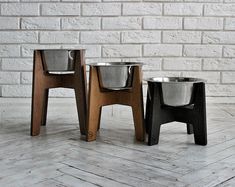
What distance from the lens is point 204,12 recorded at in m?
1.83

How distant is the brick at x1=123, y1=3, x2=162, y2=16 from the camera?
71.3 inches

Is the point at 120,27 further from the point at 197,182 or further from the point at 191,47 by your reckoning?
the point at 197,182

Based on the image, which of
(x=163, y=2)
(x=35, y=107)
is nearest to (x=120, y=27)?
(x=163, y=2)

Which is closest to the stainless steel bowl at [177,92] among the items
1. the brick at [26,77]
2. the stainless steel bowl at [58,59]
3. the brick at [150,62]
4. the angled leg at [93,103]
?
the angled leg at [93,103]

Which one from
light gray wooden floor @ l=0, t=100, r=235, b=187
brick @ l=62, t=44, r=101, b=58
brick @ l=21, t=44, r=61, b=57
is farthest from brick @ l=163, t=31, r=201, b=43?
brick @ l=21, t=44, r=61, b=57

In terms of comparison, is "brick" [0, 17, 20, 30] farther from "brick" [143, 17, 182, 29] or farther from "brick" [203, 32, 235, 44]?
"brick" [203, 32, 235, 44]

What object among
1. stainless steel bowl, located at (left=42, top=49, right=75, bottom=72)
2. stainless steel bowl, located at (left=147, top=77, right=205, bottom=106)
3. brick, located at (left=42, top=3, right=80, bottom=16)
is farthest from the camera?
brick, located at (left=42, top=3, right=80, bottom=16)

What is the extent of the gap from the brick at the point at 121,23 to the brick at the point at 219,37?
1.11ft

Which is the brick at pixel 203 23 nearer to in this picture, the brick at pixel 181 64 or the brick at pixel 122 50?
the brick at pixel 181 64

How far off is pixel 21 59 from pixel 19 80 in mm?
103

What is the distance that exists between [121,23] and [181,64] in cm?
36

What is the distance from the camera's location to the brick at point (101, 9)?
1812 mm

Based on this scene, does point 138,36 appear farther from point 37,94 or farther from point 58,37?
point 37,94

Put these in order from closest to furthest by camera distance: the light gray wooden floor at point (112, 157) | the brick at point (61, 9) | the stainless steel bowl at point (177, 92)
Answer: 1. the light gray wooden floor at point (112, 157)
2. the stainless steel bowl at point (177, 92)
3. the brick at point (61, 9)
